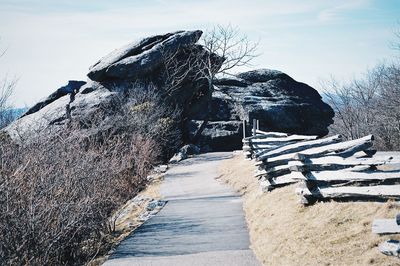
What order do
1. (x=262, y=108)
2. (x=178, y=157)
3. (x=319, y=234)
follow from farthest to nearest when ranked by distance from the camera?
(x=262, y=108) → (x=178, y=157) → (x=319, y=234)

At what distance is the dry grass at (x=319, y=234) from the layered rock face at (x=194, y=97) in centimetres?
1918

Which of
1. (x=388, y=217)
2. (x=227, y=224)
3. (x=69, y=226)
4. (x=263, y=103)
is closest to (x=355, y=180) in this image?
(x=388, y=217)

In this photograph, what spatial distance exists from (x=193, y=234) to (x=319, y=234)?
12.9 ft

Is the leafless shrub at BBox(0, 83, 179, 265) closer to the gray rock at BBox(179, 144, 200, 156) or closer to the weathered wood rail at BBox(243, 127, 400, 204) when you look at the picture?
the weathered wood rail at BBox(243, 127, 400, 204)

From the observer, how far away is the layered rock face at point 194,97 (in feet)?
96.9

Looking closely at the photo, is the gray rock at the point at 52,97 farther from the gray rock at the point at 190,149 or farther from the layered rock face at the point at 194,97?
the gray rock at the point at 190,149

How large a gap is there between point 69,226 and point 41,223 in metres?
0.92

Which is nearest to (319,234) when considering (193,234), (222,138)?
(193,234)

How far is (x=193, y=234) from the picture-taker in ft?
35.7

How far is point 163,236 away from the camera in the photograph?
430 inches

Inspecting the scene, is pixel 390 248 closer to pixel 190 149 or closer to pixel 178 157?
pixel 178 157

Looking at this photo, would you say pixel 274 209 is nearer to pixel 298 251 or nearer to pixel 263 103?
pixel 298 251

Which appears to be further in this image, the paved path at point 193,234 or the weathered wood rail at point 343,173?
the paved path at point 193,234

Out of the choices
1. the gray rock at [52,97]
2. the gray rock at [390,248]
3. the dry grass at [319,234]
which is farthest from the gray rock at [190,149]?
Answer: the gray rock at [390,248]
